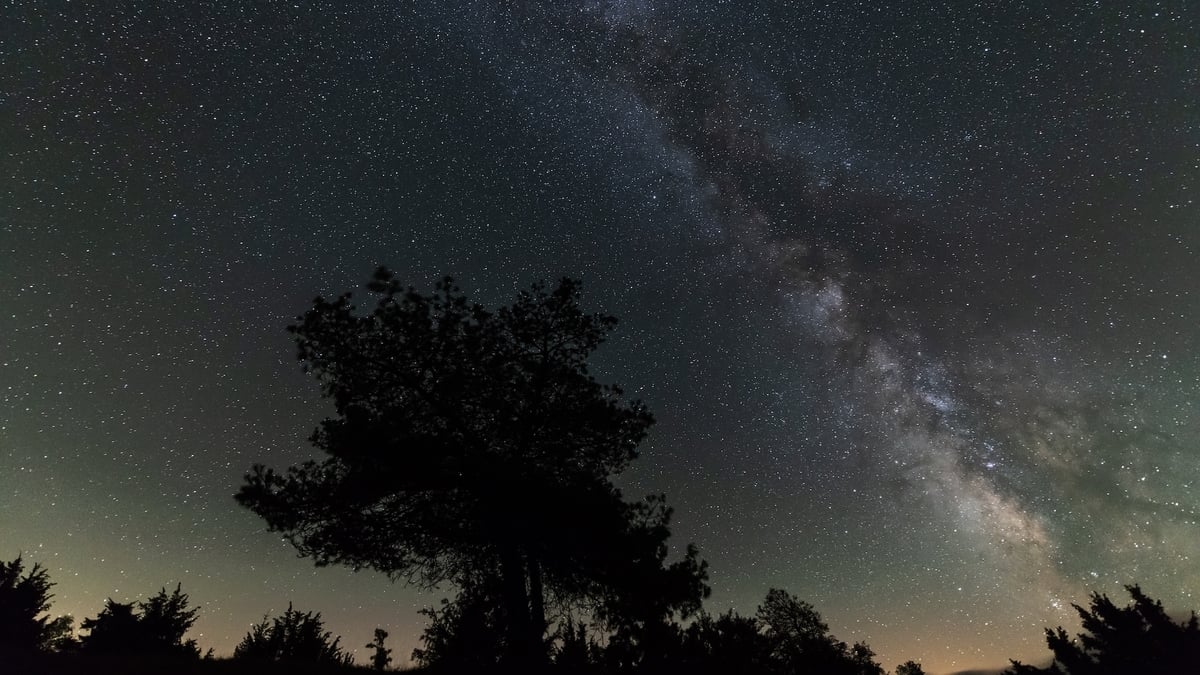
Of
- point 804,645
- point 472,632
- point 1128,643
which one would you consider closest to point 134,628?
point 472,632

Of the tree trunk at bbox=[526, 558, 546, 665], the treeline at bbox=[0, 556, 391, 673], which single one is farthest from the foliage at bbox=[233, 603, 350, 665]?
the tree trunk at bbox=[526, 558, 546, 665]

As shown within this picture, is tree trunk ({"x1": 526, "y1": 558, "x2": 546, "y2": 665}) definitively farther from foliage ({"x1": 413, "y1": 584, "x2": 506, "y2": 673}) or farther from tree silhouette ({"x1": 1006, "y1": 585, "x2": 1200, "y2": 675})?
tree silhouette ({"x1": 1006, "y1": 585, "x2": 1200, "y2": 675})

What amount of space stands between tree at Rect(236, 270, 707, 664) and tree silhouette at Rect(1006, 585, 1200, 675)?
206 ft

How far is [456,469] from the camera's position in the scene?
17.5 m

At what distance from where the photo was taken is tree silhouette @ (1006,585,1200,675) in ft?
169

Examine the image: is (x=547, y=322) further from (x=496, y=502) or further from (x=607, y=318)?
(x=496, y=502)

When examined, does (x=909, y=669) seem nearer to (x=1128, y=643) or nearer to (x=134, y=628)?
(x=1128, y=643)

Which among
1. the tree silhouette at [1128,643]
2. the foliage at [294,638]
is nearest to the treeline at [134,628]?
the foliage at [294,638]

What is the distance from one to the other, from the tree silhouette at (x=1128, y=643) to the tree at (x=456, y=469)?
6285 cm

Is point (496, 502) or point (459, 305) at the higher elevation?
point (459, 305)

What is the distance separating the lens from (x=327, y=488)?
55.9ft

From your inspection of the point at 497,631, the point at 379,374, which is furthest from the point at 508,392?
the point at 497,631

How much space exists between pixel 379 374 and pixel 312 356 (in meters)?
2.13

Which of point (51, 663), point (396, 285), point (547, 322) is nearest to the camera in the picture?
point (51, 663)
